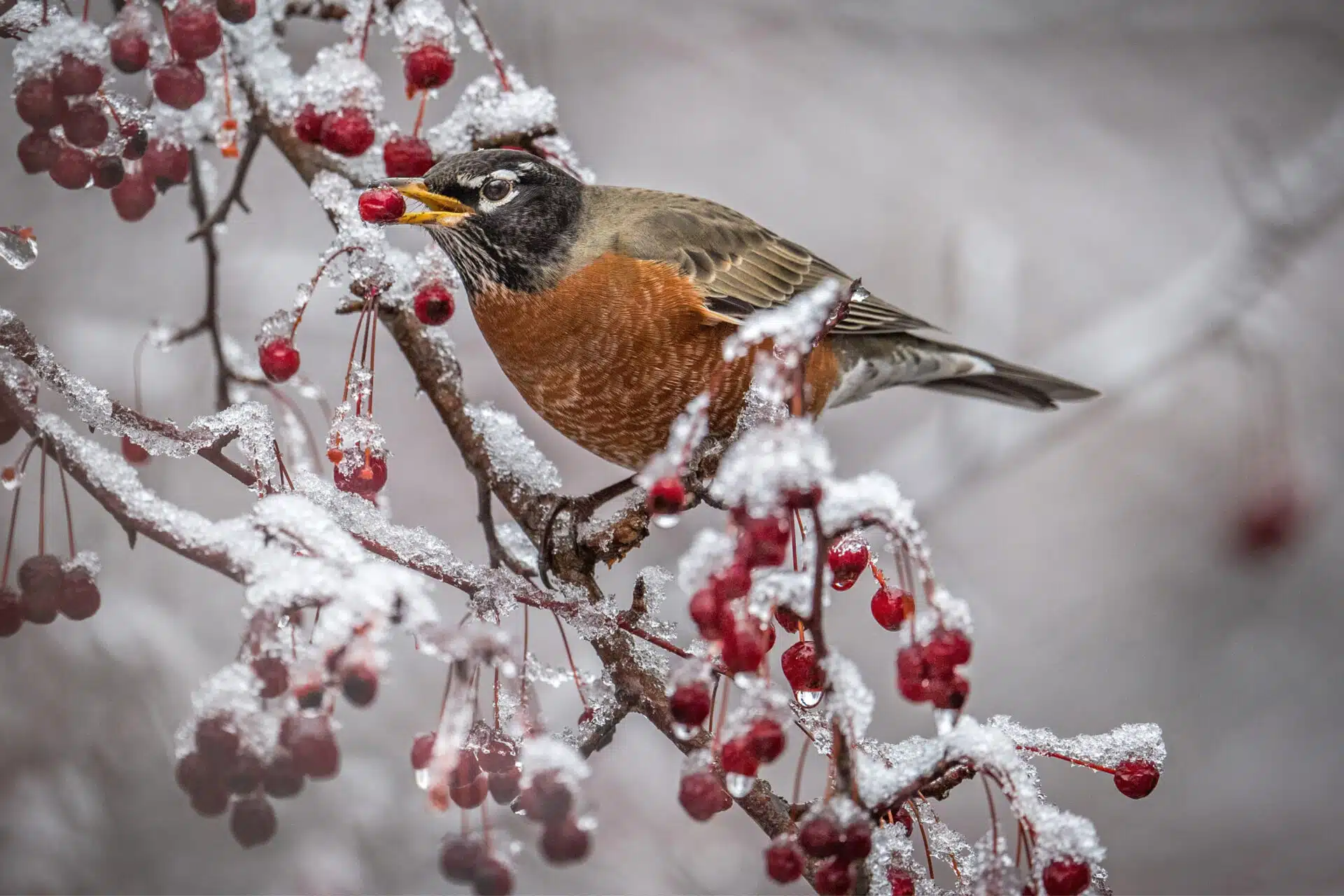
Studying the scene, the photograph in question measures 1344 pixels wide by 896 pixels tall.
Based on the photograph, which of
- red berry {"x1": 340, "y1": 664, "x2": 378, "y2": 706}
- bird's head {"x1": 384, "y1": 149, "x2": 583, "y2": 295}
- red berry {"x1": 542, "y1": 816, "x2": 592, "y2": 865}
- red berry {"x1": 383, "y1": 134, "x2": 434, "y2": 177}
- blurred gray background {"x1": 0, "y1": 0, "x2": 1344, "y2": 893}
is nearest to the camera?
red berry {"x1": 340, "y1": 664, "x2": 378, "y2": 706}

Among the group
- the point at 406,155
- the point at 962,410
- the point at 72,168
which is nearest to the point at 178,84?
the point at 72,168

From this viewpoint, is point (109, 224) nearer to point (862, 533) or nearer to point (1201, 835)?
point (862, 533)

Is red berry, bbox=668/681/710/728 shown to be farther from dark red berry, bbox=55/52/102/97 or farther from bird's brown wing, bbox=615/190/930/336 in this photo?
bird's brown wing, bbox=615/190/930/336

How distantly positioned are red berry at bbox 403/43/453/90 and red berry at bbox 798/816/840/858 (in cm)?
144

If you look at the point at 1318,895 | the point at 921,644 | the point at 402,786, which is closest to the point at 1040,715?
the point at 1318,895

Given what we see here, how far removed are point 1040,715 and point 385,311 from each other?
12.7 ft

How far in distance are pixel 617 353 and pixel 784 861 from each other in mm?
1548

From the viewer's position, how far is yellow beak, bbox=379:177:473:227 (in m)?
2.22

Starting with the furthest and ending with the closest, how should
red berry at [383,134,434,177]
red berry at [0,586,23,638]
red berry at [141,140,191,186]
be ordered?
1. red berry at [383,134,434,177]
2. red berry at [141,140,191,186]
3. red berry at [0,586,23,638]

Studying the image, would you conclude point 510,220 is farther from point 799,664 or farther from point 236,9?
point 799,664

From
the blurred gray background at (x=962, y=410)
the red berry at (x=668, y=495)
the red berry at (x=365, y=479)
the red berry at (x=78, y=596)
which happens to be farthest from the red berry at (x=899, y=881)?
the blurred gray background at (x=962, y=410)

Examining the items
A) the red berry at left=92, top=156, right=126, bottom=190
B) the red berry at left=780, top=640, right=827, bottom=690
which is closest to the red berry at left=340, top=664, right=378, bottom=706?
the red berry at left=780, top=640, right=827, bottom=690

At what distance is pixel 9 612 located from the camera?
137 centimetres

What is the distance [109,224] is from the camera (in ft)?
14.2
